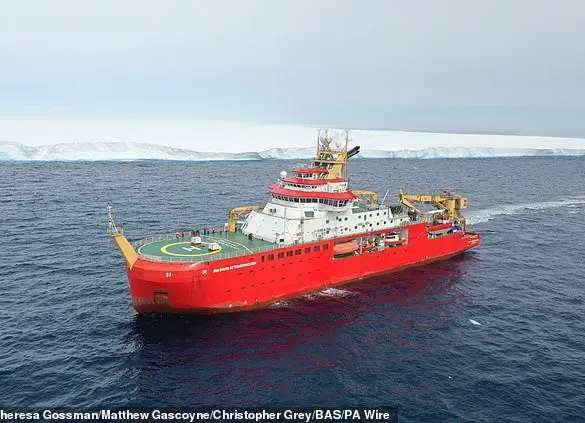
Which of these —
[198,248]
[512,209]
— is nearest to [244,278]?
[198,248]

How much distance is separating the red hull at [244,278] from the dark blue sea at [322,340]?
114 centimetres

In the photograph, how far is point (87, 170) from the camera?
124688mm

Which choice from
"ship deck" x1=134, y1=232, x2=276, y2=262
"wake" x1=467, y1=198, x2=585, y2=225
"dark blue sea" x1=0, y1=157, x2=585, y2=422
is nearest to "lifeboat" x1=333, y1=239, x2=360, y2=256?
"dark blue sea" x1=0, y1=157, x2=585, y2=422

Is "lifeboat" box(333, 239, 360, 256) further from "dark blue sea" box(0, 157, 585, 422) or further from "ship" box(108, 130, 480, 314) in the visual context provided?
"dark blue sea" box(0, 157, 585, 422)

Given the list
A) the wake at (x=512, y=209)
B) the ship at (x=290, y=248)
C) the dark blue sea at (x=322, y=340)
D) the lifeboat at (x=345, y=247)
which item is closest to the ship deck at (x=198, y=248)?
the ship at (x=290, y=248)

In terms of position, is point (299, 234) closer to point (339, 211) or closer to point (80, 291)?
point (339, 211)

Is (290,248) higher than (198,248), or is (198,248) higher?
(198,248)

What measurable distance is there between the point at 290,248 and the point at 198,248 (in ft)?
26.3

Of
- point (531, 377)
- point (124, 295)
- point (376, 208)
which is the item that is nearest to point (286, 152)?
point (376, 208)

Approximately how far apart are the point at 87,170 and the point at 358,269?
349 feet

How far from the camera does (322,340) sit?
32.3 m

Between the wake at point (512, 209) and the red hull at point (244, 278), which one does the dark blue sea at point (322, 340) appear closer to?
the red hull at point (244, 278)

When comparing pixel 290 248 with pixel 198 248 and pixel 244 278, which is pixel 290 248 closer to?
pixel 244 278

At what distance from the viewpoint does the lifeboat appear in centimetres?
4168
